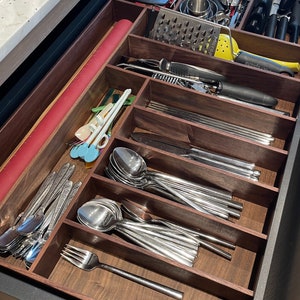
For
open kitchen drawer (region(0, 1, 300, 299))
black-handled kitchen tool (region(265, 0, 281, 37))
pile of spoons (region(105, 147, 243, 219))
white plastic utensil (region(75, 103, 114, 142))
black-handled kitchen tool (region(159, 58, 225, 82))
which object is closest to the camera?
open kitchen drawer (region(0, 1, 300, 299))

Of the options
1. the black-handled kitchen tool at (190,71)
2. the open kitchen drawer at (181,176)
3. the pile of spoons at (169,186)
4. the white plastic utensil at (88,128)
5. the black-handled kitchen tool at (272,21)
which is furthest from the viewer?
the black-handled kitchen tool at (272,21)

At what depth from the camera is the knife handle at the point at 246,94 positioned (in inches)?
42.2

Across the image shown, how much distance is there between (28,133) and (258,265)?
0.68 meters

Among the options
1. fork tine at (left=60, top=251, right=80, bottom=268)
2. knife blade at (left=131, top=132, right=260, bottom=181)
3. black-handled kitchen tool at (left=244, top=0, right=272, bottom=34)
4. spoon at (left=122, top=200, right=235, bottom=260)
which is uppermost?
black-handled kitchen tool at (left=244, top=0, right=272, bottom=34)

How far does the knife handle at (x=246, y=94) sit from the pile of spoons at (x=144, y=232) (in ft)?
1.47

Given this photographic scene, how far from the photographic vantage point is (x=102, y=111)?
3.50ft

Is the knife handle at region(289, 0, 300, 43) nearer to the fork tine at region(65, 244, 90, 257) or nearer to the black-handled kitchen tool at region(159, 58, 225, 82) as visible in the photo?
the black-handled kitchen tool at region(159, 58, 225, 82)

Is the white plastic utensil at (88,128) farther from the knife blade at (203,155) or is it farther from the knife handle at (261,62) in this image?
the knife handle at (261,62)

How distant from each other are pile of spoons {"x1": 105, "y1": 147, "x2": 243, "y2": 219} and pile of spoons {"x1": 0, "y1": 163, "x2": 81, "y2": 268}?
114 mm

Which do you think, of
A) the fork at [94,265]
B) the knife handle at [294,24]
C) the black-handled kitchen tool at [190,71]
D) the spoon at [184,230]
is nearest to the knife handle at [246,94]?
the black-handled kitchen tool at [190,71]

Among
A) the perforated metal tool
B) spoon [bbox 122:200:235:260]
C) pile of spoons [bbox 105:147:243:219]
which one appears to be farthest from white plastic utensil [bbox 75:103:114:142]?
the perforated metal tool

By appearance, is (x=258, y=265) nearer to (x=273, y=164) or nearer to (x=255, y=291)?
(x=255, y=291)

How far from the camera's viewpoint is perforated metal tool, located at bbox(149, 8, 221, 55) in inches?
44.6

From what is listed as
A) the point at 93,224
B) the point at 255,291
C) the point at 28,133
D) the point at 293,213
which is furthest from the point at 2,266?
the point at 293,213
